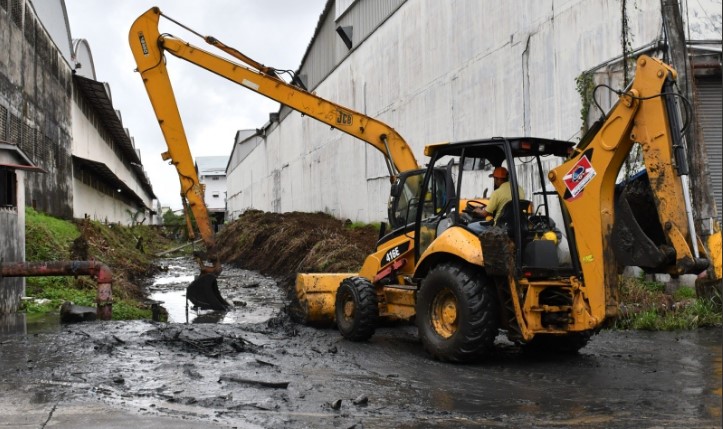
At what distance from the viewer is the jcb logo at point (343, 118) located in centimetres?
1355

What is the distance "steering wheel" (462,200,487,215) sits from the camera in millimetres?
8602

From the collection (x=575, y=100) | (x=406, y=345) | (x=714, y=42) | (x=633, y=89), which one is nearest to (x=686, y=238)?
(x=633, y=89)

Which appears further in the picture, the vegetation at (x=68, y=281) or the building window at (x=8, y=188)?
the vegetation at (x=68, y=281)

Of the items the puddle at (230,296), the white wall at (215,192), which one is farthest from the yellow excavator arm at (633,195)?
the white wall at (215,192)

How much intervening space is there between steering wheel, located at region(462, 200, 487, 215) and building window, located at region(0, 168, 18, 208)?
7.79 metres

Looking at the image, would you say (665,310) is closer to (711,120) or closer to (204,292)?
(711,120)

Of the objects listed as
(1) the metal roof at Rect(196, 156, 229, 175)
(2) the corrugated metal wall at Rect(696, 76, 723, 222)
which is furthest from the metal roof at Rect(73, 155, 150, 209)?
(1) the metal roof at Rect(196, 156, 229, 175)

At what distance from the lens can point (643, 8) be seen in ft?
39.3

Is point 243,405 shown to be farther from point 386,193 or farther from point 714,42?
point 386,193

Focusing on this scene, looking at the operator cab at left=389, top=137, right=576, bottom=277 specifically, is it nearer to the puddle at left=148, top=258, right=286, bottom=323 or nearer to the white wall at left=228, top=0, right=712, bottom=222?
the puddle at left=148, top=258, right=286, bottom=323

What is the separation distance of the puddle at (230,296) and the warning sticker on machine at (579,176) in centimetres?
716

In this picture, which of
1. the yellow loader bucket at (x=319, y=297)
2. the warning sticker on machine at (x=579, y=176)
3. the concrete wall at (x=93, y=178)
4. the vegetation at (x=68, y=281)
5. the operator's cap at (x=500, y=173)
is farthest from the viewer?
the concrete wall at (x=93, y=178)

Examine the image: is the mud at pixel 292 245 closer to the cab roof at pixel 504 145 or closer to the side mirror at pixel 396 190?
the side mirror at pixel 396 190

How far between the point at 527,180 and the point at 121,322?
843cm
